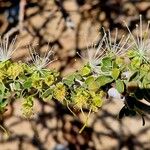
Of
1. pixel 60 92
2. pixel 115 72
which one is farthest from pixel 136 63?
pixel 60 92

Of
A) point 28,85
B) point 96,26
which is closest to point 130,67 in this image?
point 28,85

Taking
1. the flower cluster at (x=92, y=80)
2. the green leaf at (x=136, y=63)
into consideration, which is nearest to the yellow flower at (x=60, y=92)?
the flower cluster at (x=92, y=80)

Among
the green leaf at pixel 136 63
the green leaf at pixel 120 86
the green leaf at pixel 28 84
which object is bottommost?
the green leaf at pixel 120 86

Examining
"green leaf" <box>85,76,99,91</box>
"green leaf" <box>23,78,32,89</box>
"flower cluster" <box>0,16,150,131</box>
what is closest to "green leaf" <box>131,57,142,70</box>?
"flower cluster" <box>0,16,150,131</box>

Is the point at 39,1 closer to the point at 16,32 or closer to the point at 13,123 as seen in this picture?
the point at 16,32

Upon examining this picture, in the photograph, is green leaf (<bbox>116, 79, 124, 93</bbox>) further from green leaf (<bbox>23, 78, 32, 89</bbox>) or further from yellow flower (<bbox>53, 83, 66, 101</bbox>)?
green leaf (<bbox>23, 78, 32, 89</bbox>)

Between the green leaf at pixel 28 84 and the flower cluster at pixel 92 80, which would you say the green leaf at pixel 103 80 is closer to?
the flower cluster at pixel 92 80

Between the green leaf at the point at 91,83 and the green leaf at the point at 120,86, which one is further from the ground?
the green leaf at the point at 91,83

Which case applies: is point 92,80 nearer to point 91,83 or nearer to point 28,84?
point 91,83

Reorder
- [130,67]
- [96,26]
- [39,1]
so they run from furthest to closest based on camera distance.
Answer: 1. [39,1]
2. [96,26]
3. [130,67]
